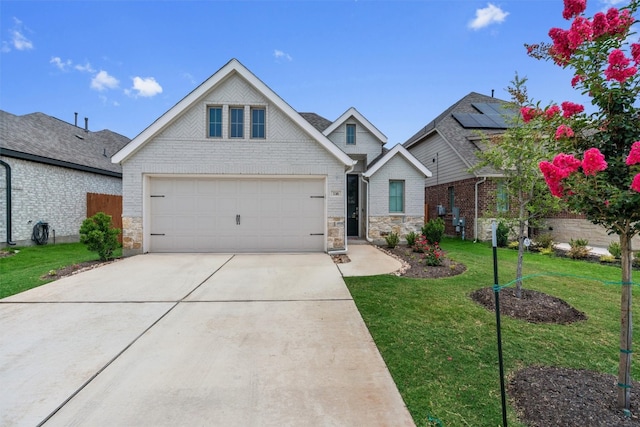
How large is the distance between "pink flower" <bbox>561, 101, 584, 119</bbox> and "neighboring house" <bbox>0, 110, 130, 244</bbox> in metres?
15.3

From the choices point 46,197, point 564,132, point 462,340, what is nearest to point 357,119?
point 462,340

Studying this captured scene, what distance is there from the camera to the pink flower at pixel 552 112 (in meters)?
2.65

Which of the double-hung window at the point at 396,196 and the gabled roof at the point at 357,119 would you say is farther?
the gabled roof at the point at 357,119

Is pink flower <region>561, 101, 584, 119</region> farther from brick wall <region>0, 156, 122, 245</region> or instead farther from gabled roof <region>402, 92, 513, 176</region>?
brick wall <region>0, 156, 122, 245</region>

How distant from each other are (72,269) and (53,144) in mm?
10032

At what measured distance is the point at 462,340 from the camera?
3520 mm

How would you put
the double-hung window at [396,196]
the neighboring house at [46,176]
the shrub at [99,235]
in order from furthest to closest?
the double-hung window at [396,196] < the neighboring house at [46,176] < the shrub at [99,235]

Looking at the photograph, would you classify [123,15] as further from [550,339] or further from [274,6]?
[550,339]

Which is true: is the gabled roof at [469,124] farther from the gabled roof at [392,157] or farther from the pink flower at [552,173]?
the pink flower at [552,173]

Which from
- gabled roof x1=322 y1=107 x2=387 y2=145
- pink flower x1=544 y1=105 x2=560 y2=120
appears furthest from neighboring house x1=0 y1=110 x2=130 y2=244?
pink flower x1=544 y1=105 x2=560 y2=120

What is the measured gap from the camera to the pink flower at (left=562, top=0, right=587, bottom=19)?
2.45 m

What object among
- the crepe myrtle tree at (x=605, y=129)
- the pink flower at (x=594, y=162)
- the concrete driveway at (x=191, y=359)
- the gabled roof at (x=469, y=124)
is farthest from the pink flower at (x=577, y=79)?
the gabled roof at (x=469, y=124)

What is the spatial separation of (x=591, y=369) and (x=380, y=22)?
471 inches

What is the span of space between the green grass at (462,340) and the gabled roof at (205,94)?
5098 mm
